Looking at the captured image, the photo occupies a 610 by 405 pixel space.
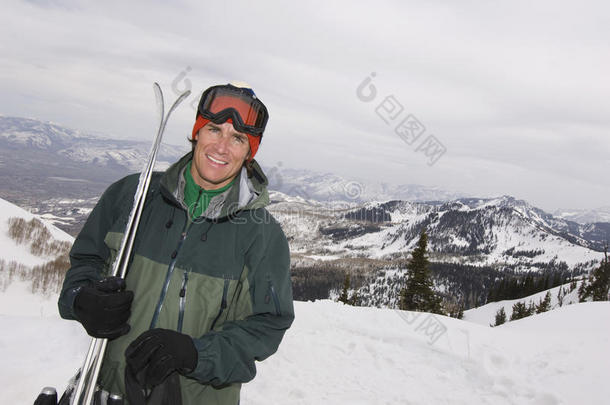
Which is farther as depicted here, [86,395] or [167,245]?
[167,245]

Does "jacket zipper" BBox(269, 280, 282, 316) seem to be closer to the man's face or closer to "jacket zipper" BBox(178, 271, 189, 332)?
"jacket zipper" BBox(178, 271, 189, 332)

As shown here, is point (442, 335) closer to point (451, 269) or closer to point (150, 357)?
point (150, 357)

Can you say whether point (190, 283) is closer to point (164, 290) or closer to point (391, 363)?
point (164, 290)

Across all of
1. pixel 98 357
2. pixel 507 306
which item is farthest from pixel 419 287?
pixel 507 306

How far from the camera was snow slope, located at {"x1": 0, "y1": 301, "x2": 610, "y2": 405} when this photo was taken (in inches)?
268

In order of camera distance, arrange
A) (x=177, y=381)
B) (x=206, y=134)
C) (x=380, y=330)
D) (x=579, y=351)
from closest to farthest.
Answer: (x=177, y=381) → (x=206, y=134) → (x=579, y=351) → (x=380, y=330)

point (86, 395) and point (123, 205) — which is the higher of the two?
point (123, 205)

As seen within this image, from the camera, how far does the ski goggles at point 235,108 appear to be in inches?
112

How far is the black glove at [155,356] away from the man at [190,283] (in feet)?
0.04

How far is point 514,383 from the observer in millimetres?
8055

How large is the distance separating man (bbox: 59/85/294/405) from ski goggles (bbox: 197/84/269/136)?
30cm

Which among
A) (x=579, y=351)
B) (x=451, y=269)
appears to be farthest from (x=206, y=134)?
(x=451, y=269)

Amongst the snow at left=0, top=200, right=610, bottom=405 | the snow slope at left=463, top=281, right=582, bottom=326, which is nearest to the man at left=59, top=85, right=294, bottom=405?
the snow at left=0, top=200, right=610, bottom=405

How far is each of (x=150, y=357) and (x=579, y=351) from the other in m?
12.3
